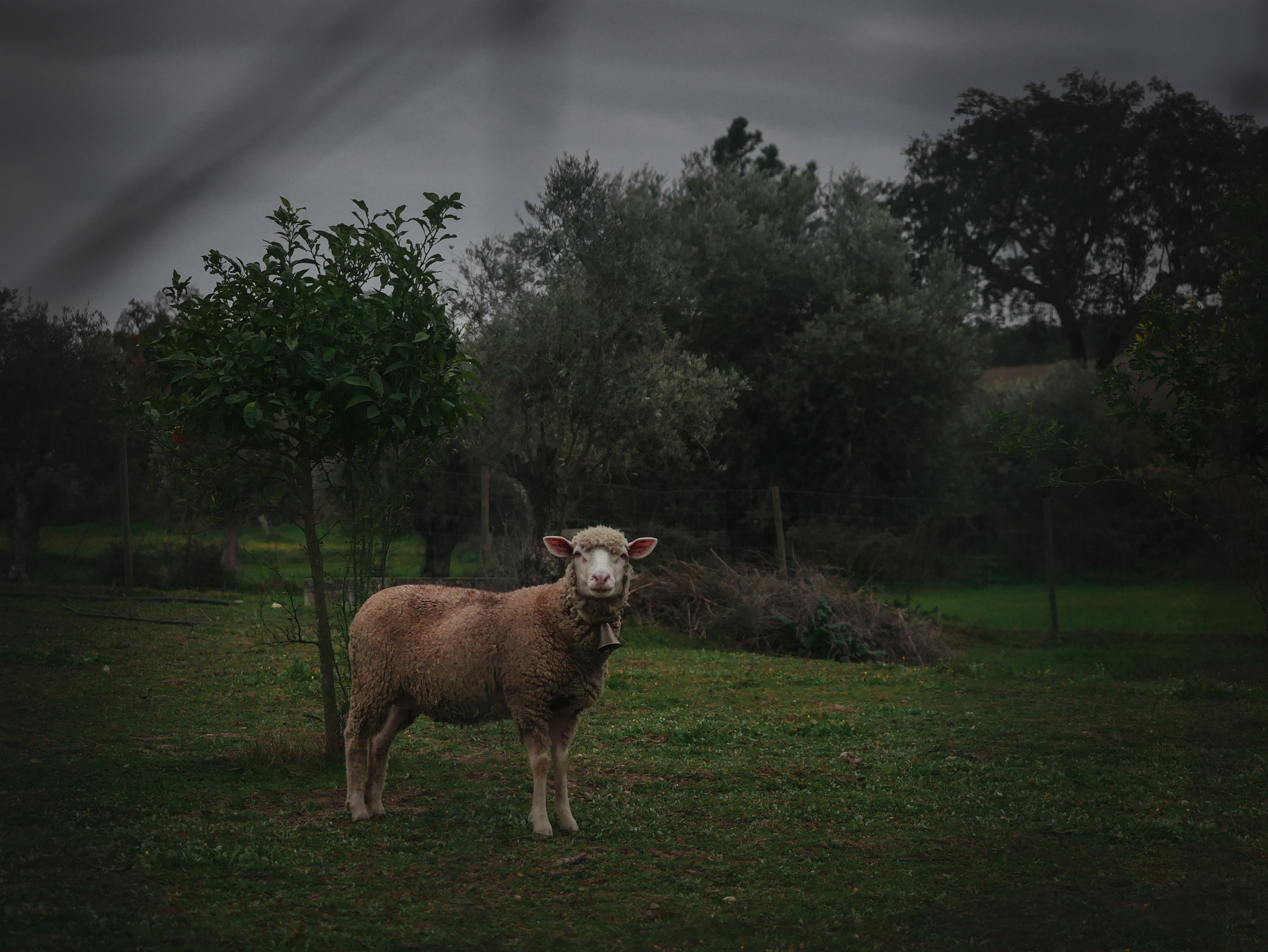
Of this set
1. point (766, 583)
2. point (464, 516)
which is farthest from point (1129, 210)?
point (464, 516)

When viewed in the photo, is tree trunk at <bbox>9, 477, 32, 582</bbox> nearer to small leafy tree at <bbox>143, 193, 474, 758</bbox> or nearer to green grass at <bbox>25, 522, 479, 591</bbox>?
small leafy tree at <bbox>143, 193, 474, 758</bbox>

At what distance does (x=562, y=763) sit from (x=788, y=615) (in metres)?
7.87

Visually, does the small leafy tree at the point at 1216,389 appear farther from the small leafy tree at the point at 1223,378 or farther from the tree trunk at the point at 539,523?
the tree trunk at the point at 539,523

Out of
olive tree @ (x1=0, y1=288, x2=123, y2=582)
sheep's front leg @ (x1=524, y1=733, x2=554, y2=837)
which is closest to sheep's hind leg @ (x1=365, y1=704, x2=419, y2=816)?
sheep's front leg @ (x1=524, y1=733, x2=554, y2=837)

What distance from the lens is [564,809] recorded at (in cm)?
459

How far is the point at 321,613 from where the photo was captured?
536 centimetres

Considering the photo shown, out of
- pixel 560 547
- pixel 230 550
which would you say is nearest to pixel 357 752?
pixel 560 547

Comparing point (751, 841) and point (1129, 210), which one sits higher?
point (1129, 210)

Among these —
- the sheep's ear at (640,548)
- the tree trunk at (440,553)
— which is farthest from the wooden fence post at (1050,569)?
the sheep's ear at (640,548)

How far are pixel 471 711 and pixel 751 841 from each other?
1.37 metres

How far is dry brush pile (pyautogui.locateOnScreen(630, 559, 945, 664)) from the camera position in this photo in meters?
11.9

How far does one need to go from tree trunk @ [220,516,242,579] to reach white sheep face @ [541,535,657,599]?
11.3m

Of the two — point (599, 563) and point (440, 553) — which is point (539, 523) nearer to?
point (440, 553)

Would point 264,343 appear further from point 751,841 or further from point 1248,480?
point 1248,480
